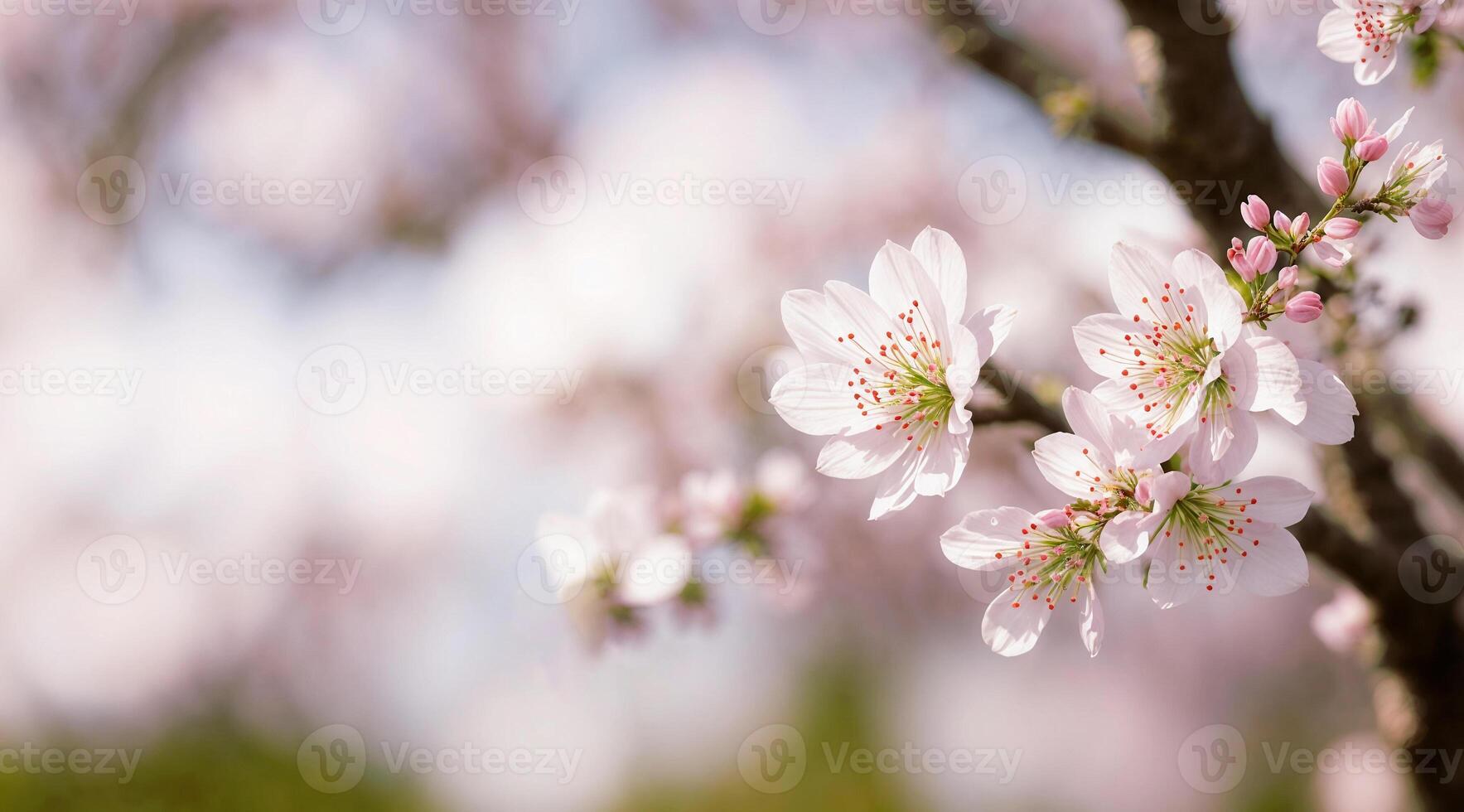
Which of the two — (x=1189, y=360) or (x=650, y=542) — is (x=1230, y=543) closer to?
(x=1189, y=360)

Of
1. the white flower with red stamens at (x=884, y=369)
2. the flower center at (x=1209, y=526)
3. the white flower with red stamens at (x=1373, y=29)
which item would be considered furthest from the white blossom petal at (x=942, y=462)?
the white flower with red stamens at (x=1373, y=29)

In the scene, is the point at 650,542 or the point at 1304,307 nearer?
the point at 1304,307

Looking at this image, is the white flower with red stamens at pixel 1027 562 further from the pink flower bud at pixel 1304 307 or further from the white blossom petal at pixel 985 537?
the pink flower bud at pixel 1304 307

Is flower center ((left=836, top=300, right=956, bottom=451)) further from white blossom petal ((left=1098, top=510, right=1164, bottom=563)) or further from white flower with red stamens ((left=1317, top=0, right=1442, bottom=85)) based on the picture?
white flower with red stamens ((left=1317, top=0, right=1442, bottom=85))

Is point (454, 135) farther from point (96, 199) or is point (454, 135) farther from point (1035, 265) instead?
point (1035, 265)

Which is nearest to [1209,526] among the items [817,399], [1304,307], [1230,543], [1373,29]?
[1230,543]

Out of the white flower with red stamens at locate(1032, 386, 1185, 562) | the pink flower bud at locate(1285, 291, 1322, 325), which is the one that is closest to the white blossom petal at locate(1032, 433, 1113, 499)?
the white flower with red stamens at locate(1032, 386, 1185, 562)

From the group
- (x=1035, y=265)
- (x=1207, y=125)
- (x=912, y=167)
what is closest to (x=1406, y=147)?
(x=1207, y=125)
